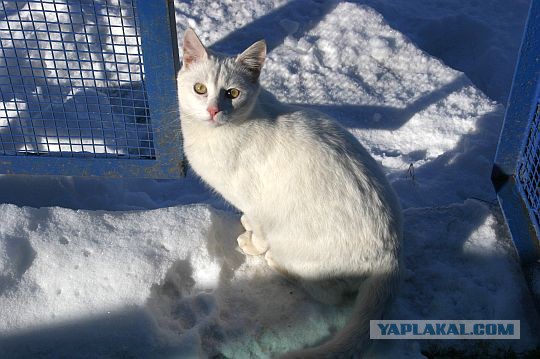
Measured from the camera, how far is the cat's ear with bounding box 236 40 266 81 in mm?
1986

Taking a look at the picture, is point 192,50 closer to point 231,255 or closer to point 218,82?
point 218,82

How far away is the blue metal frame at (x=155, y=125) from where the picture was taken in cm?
217

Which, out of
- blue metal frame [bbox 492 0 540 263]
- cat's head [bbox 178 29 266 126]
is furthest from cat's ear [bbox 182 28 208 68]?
blue metal frame [bbox 492 0 540 263]

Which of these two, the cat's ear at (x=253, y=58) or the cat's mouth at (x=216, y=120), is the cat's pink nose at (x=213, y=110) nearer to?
the cat's mouth at (x=216, y=120)

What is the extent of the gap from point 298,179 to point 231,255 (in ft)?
1.75

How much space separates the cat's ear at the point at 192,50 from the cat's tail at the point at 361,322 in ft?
3.39

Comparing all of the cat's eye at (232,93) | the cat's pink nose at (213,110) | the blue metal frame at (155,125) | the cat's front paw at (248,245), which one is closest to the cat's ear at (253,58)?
the cat's eye at (232,93)

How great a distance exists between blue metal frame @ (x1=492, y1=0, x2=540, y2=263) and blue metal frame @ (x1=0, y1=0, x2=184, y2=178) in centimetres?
148

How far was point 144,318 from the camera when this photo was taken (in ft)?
6.69

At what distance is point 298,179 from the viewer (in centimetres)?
199

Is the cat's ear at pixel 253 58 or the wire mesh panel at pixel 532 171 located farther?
the wire mesh panel at pixel 532 171

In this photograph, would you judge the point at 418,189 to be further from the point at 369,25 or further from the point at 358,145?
the point at 369,25

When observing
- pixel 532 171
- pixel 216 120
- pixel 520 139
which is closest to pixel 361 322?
pixel 216 120

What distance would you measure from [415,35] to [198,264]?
2.72 metres
